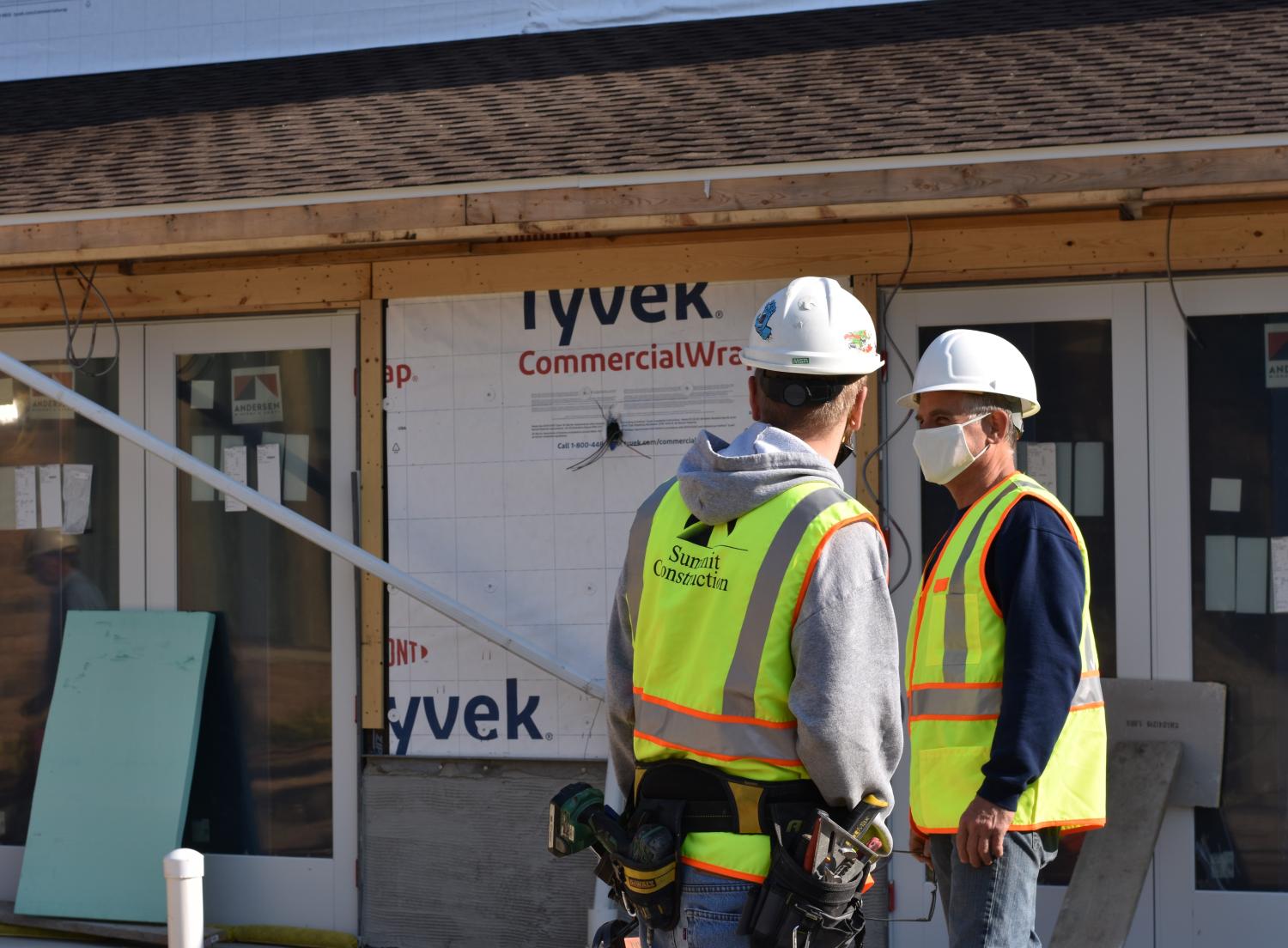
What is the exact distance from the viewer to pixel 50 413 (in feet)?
22.0

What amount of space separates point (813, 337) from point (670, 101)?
3.27 meters

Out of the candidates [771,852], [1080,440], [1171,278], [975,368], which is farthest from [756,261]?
[771,852]

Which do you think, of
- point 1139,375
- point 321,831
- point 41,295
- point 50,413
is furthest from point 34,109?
point 1139,375

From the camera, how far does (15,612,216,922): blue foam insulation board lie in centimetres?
624

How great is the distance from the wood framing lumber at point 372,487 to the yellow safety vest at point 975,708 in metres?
3.11

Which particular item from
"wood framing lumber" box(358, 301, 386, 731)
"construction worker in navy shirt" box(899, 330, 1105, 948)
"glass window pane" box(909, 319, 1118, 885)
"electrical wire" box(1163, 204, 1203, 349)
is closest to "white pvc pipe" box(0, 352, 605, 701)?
"wood framing lumber" box(358, 301, 386, 731)

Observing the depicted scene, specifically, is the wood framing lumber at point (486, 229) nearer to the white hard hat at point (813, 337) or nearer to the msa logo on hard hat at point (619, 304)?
the msa logo on hard hat at point (619, 304)

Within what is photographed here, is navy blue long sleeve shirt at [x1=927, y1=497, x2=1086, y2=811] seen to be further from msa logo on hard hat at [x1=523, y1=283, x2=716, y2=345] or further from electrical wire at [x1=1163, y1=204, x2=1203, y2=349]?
msa logo on hard hat at [x1=523, y1=283, x2=716, y2=345]

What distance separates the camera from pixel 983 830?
3334 mm

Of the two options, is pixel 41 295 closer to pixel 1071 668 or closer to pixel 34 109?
pixel 34 109

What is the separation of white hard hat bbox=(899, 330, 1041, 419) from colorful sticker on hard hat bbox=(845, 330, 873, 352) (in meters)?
0.98

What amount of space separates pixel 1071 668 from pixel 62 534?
4.92 meters

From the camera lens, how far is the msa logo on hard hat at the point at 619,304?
19.5 feet

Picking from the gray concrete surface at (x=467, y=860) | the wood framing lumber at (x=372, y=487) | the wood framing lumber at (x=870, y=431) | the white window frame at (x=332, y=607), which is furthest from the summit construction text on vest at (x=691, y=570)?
the white window frame at (x=332, y=607)
